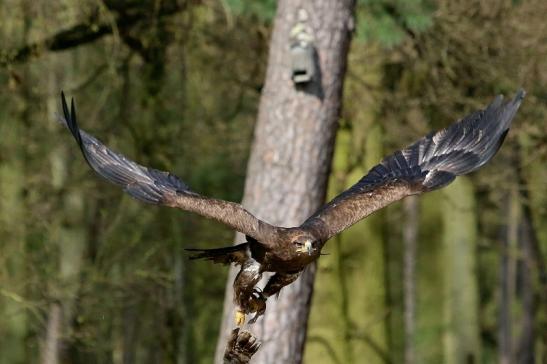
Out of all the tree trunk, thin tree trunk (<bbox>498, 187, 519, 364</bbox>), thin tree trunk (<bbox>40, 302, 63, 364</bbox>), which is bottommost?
thin tree trunk (<bbox>40, 302, 63, 364</bbox>)

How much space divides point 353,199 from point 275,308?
211cm

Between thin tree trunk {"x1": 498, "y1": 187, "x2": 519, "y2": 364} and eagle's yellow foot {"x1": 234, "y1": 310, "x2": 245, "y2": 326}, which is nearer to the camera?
eagle's yellow foot {"x1": 234, "y1": 310, "x2": 245, "y2": 326}

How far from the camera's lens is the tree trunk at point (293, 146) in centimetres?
942

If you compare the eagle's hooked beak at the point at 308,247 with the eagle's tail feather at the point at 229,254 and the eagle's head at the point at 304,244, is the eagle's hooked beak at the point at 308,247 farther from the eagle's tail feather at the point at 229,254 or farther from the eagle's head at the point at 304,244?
the eagle's tail feather at the point at 229,254

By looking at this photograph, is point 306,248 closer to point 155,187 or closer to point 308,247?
point 308,247

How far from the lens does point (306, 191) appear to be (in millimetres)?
9461

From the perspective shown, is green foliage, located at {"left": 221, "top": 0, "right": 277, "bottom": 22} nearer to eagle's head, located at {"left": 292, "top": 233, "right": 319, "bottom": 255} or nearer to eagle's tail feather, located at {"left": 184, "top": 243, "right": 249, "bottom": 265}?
eagle's tail feather, located at {"left": 184, "top": 243, "right": 249, "bottom": 265}

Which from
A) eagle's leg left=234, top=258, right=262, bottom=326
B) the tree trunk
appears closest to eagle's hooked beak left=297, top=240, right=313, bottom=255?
eagle's leg left=234, top=258, right=262, bottom=326

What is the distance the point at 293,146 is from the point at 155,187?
7.00ft

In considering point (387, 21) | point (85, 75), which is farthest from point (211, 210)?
point (85, 75)

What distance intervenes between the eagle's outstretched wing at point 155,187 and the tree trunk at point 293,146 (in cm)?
170

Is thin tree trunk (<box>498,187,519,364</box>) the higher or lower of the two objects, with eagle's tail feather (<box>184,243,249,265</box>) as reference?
higher

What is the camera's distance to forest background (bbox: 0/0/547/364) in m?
12.5

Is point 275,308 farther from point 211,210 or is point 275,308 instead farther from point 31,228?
point 31,228
